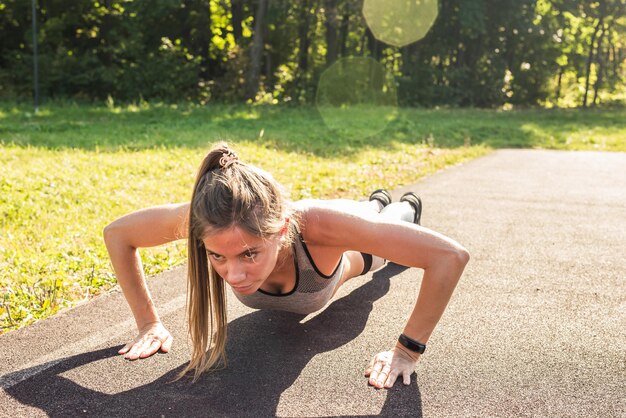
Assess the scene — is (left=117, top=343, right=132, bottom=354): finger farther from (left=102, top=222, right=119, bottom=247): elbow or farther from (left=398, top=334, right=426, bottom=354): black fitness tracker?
(left=398, top=334, right=426, bottom=354): black fitness tracker

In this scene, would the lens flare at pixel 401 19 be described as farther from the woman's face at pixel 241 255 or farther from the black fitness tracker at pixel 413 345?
the woman's face at pixel 241 255

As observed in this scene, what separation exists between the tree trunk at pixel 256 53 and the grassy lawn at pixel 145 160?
261 centimetres

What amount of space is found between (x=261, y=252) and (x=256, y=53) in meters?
19.9

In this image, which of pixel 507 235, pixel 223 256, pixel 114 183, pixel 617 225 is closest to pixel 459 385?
pixel 223 256

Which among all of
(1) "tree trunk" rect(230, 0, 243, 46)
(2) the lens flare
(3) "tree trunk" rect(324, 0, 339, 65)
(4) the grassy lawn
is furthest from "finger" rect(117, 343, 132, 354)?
(2) the lens flare

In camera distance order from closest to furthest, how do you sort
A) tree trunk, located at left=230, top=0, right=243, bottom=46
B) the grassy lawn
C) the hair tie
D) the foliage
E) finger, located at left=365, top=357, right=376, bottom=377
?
1. the hair tie
2. finger, located at left=365, top=357, right=376, bottom=377
3. the grassy lawn
4. the foliage
5. tree trunk, located at left=230, top=0, right=243, bottom=46

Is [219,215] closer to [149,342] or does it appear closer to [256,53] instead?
[149,342]

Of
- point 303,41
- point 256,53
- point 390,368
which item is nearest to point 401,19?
point 303,41

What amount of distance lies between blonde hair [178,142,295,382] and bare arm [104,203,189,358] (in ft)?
0.82

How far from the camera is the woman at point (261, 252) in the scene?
103 inches

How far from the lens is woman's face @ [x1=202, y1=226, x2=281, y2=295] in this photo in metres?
2.56

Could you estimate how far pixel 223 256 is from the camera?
262 centimetres

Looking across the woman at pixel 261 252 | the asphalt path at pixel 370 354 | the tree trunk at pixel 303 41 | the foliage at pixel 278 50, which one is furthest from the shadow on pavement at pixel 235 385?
the tree trunk at pixel 303 41

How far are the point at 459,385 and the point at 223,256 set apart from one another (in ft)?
4.07
